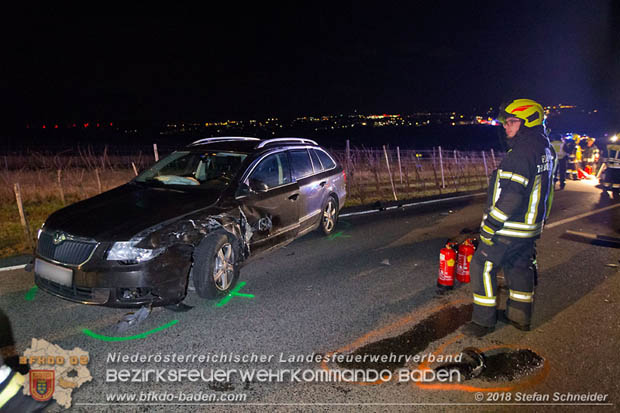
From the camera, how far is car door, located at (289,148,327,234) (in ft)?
19.9

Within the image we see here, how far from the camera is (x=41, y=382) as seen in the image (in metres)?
2.71

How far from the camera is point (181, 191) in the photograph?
482cm

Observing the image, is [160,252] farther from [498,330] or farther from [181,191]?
[498,330]

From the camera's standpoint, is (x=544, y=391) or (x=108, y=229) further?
(x=108, y=229)

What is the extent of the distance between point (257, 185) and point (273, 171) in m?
0.68

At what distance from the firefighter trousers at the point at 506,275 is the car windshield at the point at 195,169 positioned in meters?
3.00

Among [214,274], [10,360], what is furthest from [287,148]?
[10,360]

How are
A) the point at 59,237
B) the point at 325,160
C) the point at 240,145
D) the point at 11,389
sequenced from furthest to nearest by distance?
the point at 325,160, the point at 240,145, the point at 59,237, the point at 11,389

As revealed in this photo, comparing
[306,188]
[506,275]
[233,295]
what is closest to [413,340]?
[506,275]

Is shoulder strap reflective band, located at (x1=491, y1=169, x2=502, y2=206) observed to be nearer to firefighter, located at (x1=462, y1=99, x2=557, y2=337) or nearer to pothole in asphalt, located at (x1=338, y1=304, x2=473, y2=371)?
firefighter, located at (x1=462, y1=99, x2=557, y2=337)

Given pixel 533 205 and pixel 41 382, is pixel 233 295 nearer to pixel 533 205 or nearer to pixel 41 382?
pixel 41 382

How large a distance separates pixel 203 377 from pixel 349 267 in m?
2.93

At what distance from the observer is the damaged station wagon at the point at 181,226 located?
3.71 metres

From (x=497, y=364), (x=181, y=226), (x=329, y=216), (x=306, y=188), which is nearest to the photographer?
(x=497, y=364)
